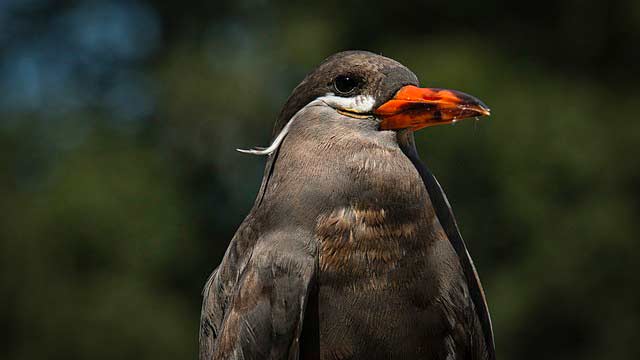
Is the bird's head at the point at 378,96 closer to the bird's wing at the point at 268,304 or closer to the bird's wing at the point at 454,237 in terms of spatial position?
the bird's wing at the point at 454,237

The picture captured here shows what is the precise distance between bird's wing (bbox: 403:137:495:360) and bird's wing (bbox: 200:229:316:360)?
0.57 meters

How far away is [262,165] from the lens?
15.3 meters

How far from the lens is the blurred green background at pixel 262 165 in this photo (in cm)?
1456

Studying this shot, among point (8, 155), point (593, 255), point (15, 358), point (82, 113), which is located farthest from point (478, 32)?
point (15, 358)

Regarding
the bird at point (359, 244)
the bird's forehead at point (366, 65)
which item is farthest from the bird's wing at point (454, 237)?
the bird's forehead at point (366, 65)

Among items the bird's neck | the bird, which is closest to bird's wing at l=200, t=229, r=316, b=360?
the bird

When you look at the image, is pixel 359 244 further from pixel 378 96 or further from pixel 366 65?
pixel 366 65

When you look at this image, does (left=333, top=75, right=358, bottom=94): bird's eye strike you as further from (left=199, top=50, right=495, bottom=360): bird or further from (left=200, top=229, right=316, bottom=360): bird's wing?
(left=200, top=229, right=316, bottom=360): bird's wing

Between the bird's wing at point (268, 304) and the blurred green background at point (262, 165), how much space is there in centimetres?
982

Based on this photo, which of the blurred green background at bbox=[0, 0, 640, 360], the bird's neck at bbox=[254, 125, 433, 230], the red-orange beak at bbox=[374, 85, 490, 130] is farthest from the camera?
the blurred green background at bbox=[0, 0, 640, 360]

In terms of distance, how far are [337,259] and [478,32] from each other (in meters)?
14.0

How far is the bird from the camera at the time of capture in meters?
3.77

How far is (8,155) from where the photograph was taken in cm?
1631

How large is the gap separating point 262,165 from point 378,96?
1150 centimetres
